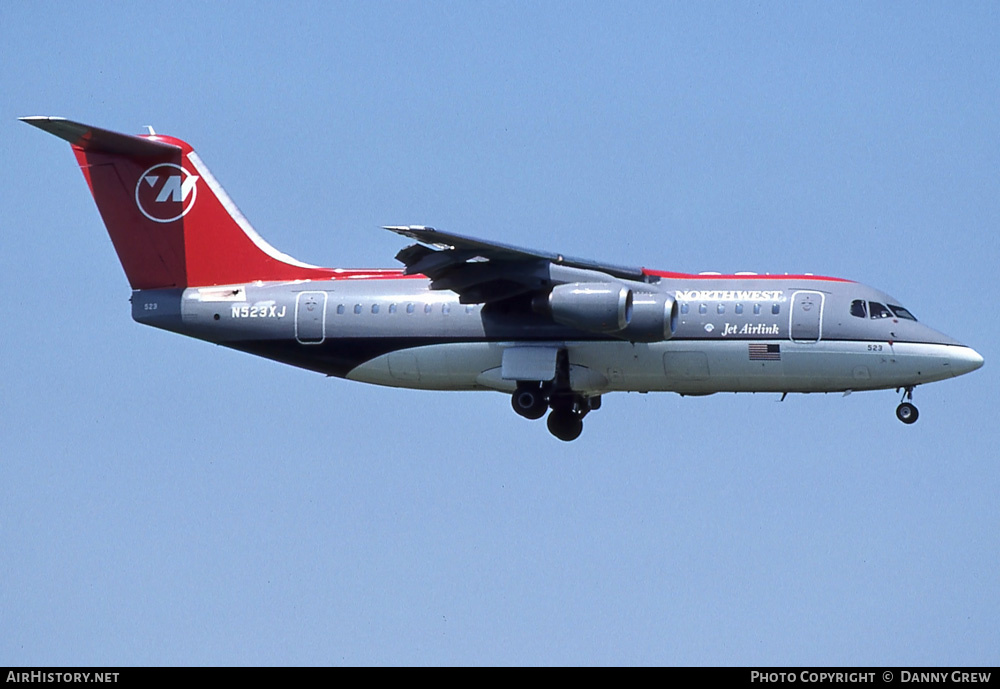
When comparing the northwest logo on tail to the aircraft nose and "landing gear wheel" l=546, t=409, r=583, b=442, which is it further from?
the aircraft nose

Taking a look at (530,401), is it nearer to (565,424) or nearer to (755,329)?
(565,424)

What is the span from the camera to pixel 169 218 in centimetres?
3281

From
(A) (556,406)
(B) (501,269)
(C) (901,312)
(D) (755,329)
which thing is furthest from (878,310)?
(B) (501,269)

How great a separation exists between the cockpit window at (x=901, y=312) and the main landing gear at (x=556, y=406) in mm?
5317

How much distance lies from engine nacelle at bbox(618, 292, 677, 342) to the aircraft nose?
4.53 meters

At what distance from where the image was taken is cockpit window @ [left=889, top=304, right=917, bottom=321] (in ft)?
97.0

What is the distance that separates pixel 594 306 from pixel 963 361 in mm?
6001

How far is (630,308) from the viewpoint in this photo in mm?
28750

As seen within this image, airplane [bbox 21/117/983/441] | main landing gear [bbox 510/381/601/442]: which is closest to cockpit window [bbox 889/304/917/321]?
airplane [bbox 21/117/983/441]
